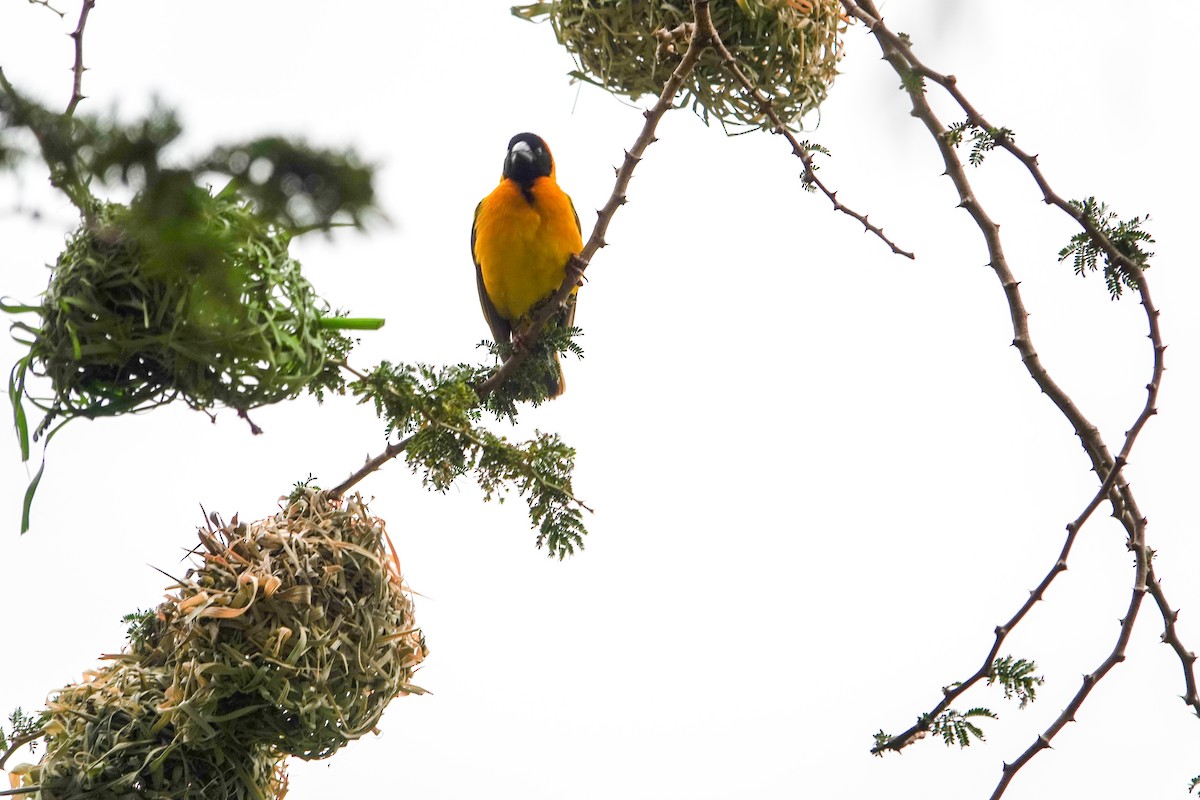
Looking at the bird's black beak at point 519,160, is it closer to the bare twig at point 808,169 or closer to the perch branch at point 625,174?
the perch branch at point 625,174

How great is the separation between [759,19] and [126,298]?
0.96 metres

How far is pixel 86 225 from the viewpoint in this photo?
62cm

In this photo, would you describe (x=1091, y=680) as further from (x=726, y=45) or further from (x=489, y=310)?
(x=489, y=310)

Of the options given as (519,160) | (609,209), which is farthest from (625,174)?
(519,160)

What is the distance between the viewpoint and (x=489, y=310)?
3270 millimetres

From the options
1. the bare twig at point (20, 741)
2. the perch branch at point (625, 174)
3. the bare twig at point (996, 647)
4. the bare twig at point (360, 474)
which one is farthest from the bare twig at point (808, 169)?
the bare twig at point (20, 741)

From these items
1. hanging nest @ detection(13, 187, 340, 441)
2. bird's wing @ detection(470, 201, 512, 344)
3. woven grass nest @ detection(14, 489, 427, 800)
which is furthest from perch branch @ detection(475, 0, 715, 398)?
bird's wing @ detection(470, 201, 512, 344)

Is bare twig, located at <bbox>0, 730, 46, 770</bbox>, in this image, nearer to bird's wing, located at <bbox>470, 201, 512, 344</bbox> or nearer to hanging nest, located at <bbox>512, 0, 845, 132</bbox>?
hanging nest, located at <bbox>512, 0, 845, 132</bbox>

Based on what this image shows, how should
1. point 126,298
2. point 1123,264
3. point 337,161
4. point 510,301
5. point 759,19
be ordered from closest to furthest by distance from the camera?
point 337,161 → point 126,298 → point 1123,264 → point 759,19 → point 510,301

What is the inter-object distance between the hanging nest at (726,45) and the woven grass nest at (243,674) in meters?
0.84

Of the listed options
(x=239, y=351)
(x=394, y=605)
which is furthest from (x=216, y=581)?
(x=239, y=351)

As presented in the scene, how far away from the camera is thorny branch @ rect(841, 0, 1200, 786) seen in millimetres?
1377

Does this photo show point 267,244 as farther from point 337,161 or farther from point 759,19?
point 337,161

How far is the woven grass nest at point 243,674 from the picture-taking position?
1.68m
